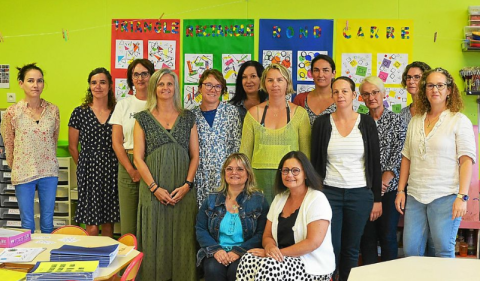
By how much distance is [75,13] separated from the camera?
14.7 ft

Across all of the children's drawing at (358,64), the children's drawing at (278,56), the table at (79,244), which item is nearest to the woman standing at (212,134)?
the table at (79,244)

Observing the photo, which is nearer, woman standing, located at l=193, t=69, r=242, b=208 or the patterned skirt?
the patterned skirt

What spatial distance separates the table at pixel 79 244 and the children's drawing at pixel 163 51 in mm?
2213

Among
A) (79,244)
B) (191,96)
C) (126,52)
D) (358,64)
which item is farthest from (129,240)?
(358,64)

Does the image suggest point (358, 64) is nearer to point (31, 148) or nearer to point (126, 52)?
point (126, 52)

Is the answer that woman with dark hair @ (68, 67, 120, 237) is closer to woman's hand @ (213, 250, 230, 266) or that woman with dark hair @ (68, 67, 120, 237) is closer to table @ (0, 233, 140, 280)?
table @ (0, 233, 140, 280)

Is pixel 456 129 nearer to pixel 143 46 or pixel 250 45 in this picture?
pixel 250 45

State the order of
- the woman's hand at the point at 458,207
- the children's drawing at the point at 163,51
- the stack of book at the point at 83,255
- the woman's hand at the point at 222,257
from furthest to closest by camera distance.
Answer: the children's drawing at the point at 163,51 < the woman's hand at the point at 222,257 < the woman's hand at the point at 458,207 < the stack of book at the point at 83,255

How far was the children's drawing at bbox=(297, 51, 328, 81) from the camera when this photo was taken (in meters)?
4.32

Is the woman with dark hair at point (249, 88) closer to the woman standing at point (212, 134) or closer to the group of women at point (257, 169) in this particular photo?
the group of women at point (257, 169)

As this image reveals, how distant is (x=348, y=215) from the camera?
2.95 meters

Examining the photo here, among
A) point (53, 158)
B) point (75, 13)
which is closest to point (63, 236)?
point (53, 158)

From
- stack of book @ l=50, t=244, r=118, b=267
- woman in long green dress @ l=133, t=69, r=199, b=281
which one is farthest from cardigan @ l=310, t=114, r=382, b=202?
stack of book @ l=50, t=244, r=118, b=267

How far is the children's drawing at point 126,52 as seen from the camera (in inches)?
175
